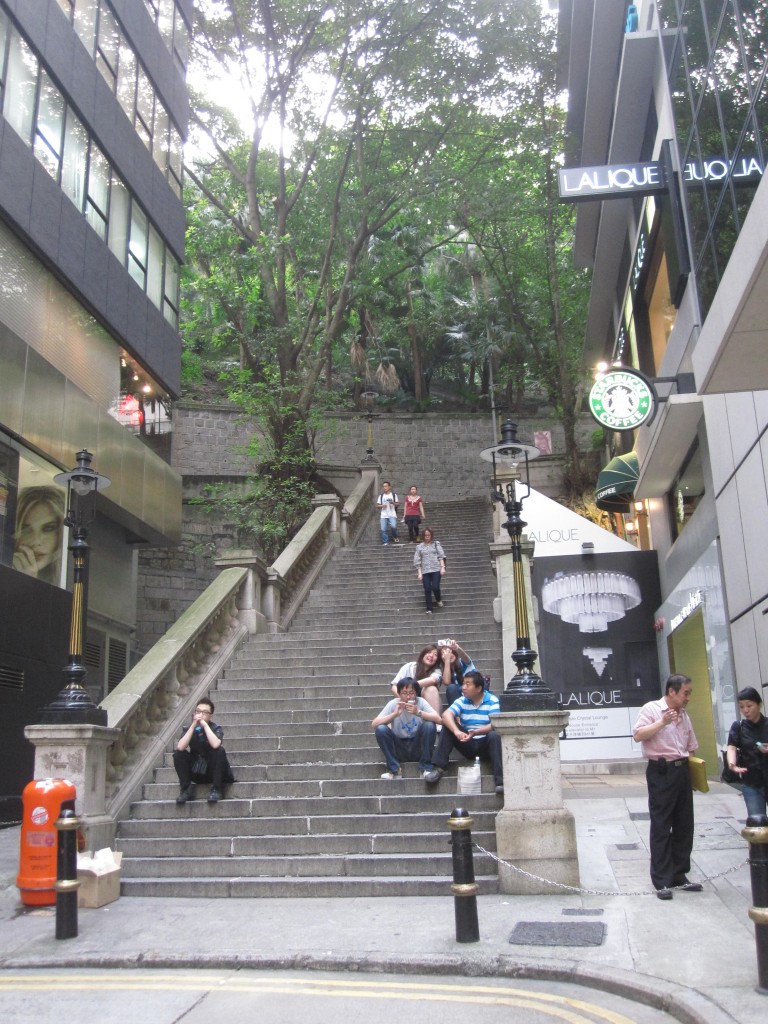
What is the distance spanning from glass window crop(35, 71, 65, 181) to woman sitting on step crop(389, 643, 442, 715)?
11.4 meters

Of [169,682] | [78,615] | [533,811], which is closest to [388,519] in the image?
[169,682]

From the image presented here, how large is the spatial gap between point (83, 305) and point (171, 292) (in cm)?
539

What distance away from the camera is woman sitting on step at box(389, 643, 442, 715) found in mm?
10117

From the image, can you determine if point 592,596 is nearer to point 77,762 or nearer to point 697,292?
point 697,292

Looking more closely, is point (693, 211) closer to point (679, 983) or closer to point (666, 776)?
point (666, 776)

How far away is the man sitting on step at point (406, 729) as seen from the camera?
957cm

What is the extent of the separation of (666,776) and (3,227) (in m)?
13.2

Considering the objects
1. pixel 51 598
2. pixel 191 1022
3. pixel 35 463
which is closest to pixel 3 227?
pixel 35 463

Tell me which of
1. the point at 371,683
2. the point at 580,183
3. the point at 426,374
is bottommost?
the point at 371,683

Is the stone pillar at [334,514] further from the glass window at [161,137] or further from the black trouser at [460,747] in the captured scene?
the black trouser at [460,747]

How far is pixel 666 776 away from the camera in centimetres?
745

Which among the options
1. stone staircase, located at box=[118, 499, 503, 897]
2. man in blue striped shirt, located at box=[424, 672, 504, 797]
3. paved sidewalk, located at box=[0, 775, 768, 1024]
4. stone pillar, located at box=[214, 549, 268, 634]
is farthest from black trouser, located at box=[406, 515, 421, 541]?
paved sidewalk, located at box=[0, 775, 768, 1024]

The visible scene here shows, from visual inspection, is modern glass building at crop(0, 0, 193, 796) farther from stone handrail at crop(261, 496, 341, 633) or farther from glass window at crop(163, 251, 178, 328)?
stone handrail at crop(261, 496, 341, 633)

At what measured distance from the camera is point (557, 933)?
6.48 m
